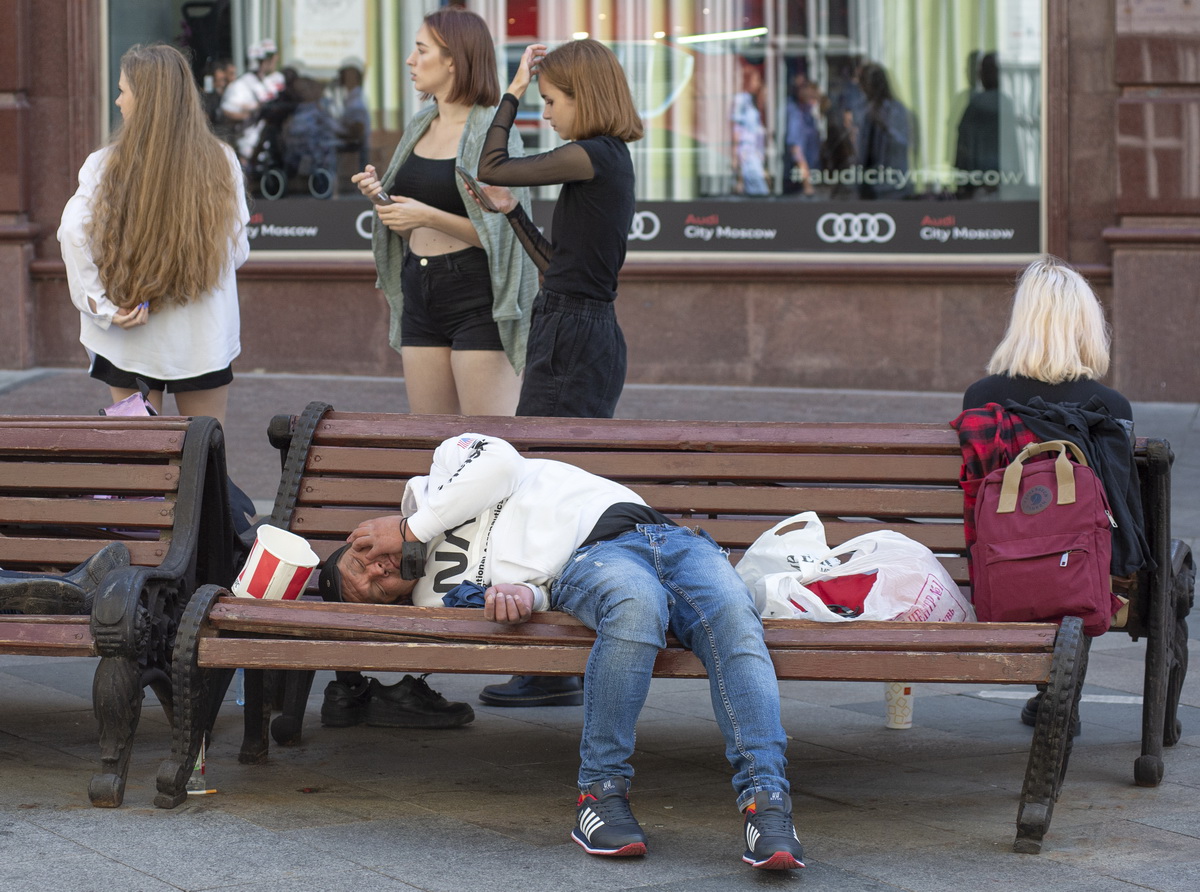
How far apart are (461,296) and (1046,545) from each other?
2.31 meters

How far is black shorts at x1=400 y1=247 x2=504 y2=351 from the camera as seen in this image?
5645mm

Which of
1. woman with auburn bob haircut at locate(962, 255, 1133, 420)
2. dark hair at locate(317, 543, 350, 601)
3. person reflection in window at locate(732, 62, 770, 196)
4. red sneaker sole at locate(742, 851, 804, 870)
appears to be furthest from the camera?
person reflection in window at locate(732, 62, 770, 196)

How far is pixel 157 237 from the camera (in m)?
5.58

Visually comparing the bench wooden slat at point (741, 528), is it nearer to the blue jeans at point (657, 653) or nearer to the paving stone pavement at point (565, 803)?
the paving stone pavement at point (565, 803)

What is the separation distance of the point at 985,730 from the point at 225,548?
7.29 feet

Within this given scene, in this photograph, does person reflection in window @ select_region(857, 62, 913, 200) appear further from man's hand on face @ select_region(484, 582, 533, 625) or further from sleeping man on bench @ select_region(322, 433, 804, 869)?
man's hand on face @ select_region(484, 582, 533, 625)

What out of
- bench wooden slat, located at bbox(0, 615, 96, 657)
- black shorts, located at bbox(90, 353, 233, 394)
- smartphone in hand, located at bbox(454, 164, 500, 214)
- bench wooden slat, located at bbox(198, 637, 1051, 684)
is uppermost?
smartphone in hand, located at bbox(454, 164, 500, 214)

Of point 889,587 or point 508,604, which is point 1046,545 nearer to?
point 889,587

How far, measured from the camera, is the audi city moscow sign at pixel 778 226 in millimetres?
12070

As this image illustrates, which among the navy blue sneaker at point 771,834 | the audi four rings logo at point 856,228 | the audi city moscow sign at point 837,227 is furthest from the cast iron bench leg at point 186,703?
the audi four rings logo at point 856,228

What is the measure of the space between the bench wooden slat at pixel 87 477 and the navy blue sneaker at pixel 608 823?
154 cm

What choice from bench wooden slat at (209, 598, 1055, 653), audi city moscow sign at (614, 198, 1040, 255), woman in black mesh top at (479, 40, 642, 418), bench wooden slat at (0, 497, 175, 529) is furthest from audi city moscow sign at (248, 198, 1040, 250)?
bench wooden slat at (209, 598, 1055, 653)

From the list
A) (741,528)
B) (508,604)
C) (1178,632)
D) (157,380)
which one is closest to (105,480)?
(157,380)

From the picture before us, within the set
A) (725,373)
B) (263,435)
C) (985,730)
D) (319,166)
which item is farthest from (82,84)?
(985,730)
